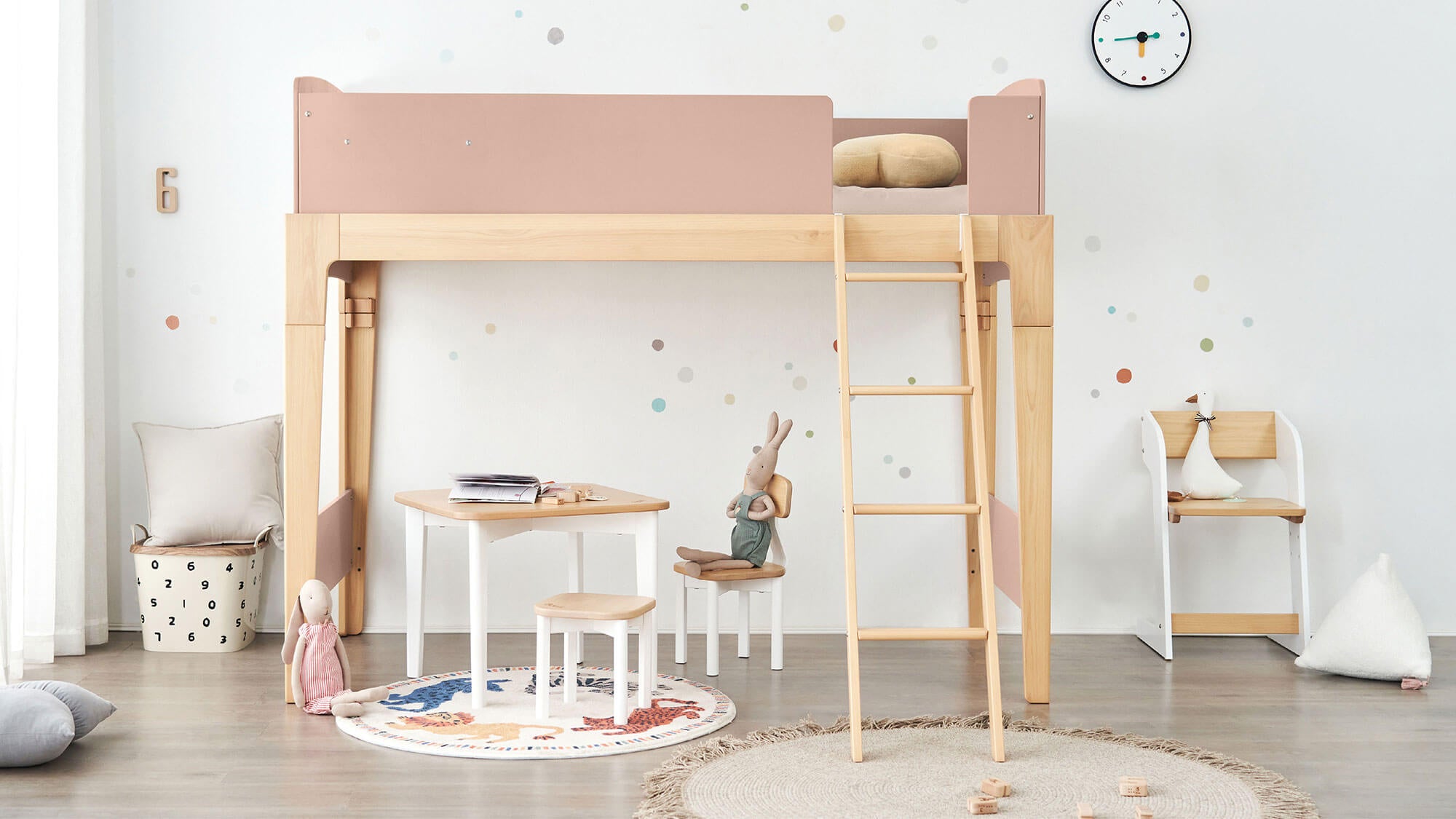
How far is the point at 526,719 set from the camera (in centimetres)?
268

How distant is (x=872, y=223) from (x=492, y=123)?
3.38 ft

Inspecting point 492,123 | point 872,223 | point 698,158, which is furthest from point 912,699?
point 492,123

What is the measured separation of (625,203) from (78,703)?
5.69 ft

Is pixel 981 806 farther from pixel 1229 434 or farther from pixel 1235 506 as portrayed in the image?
pixel 1229 434

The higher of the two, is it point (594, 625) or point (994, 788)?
point (594, 625)

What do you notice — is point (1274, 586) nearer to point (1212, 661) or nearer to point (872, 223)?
point (1212, 661)

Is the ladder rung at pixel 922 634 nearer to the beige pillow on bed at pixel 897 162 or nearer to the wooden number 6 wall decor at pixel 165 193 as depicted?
the beige pillow on bed at pixel 897 162

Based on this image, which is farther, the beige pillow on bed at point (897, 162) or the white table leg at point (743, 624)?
the white table leg at point (743, 624)

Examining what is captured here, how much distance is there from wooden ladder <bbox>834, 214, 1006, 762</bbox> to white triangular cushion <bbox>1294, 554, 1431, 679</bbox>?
1107 millimetres

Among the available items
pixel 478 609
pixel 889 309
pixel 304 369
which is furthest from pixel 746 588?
pixel 304 369

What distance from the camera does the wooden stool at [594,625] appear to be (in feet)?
8.50

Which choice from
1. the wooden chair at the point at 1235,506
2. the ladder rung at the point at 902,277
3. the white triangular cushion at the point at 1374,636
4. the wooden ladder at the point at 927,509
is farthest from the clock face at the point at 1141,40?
the white triangular cushion at the point at 1374,636

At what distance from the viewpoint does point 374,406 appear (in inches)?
149

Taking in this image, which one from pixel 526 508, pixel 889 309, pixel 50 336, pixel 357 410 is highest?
pixel 889 309
